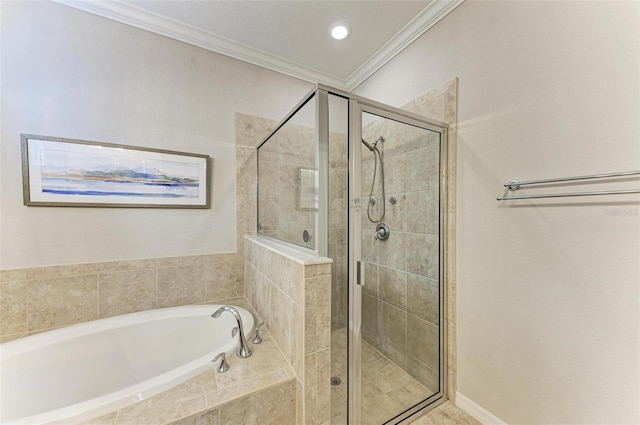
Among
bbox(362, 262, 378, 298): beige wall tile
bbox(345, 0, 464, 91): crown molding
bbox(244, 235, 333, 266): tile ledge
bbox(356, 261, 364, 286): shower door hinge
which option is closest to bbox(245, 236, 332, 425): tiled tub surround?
A: bbox(244, 235, 333, 266): tile ledge

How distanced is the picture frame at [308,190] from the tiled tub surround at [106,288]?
101cm

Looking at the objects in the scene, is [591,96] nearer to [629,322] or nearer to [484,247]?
[484,247]

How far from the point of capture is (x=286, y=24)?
1712 mm

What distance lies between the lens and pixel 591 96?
3.04 ft

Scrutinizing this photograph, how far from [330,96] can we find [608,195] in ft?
3.96

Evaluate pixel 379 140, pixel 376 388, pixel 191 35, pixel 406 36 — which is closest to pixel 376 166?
pixel 379 140

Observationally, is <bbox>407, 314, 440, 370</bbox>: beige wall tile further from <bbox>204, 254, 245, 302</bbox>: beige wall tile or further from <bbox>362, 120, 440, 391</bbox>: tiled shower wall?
<bbox>204, 254, 245, 302</bbox>: beige wall tile

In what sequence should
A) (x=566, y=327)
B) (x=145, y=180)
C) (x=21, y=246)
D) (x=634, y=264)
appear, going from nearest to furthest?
1. (x=634, y=264)
2. (x=566, y=327)
3. (x=21, y=246)
4. (x=145, y=180)

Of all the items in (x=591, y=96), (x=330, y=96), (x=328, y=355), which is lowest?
(x=328, y=355)

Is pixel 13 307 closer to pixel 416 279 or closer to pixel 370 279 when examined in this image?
pixel 370 279

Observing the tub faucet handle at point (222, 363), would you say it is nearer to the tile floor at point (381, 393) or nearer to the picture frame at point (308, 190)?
the tile floor at point (381, 393)

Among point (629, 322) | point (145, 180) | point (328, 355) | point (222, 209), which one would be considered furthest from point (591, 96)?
point (145, 180)

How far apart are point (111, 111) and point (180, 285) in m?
1.35

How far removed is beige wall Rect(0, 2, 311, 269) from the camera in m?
1.39
